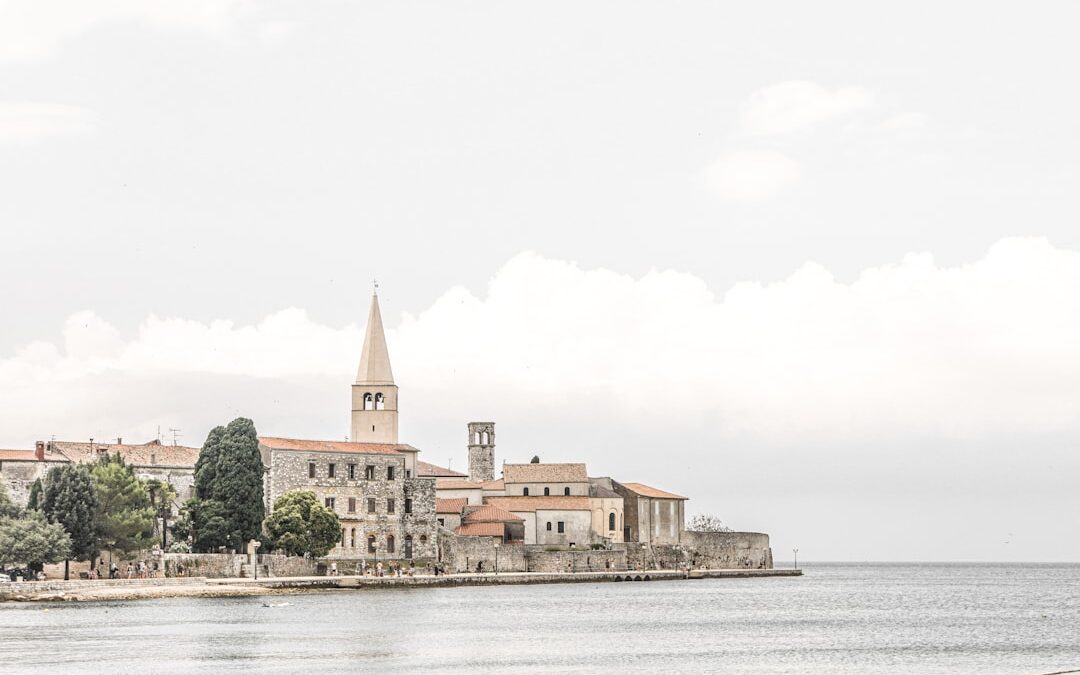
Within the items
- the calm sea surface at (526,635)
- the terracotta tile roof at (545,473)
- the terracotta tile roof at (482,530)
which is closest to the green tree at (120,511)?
the calm sea surface at (526,635)

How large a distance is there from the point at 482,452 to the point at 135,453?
36873 mm

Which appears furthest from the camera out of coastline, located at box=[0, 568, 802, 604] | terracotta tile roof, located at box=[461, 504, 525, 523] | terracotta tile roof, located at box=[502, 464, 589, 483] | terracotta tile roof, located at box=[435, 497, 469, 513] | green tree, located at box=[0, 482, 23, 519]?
terracotta tile roof, located at box=[502, 464, 589, 483]

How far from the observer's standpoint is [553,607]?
7044cm

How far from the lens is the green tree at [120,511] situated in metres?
75.1

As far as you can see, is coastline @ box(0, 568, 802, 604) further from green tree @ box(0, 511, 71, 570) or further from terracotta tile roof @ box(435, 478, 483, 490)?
terracotta tile roof @ box(435, 478, 483, 490)

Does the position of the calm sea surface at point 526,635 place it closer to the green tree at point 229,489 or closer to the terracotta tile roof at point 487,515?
the green tree at point 229,489

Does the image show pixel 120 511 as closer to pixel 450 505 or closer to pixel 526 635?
pixel 450 505

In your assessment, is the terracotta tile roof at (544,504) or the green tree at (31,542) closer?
the green tree at (31,542)

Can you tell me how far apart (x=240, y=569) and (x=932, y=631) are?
35.9 metres

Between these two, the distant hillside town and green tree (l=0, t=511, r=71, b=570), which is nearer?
green tree (l=0, t=511, r=71, b=570)

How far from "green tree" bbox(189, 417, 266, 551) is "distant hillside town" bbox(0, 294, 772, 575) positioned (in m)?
2.62

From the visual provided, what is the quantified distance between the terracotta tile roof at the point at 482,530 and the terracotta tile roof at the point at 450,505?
1.95 metres

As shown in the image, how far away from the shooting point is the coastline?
218ft

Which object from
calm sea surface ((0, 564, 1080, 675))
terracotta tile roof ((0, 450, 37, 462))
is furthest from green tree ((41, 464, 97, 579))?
terracotta tile roof ((0, 450, 37, 462))
